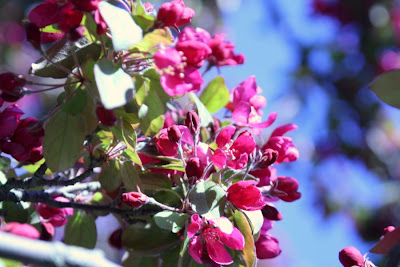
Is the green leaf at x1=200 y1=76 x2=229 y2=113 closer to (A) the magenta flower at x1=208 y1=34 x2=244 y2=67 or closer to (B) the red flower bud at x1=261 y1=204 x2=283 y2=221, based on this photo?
(A) the magenta flower at x1=208 y1=34 x2=244 y2=67

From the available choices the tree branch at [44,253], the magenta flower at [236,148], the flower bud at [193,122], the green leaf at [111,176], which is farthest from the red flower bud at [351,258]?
A: the tree branch at [44,253]

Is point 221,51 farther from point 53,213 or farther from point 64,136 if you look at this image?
point 53,213

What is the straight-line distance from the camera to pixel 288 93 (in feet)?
13.7

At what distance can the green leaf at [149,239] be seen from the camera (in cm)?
127

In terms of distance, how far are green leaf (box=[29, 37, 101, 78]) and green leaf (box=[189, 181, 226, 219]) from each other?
0.33 metres

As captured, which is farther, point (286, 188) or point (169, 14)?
point (286, 188)

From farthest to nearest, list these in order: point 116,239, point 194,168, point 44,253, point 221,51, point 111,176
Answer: point 116,239
point 221,51
point 111,176
point 194,168
point 44,253

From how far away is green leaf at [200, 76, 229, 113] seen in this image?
142 centimetres

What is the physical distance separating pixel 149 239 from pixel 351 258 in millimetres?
453

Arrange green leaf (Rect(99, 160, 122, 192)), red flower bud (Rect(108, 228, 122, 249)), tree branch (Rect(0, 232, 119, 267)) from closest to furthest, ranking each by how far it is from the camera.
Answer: tree branch (Rect(0, 232, 119, 267)) < green leaf (Rect(99, 160, 122, 192)) < red flower bud (Rect(108, 228, 122, 249))

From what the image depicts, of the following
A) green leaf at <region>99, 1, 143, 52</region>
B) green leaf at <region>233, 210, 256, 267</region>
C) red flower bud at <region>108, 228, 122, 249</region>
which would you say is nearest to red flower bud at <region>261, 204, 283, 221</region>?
green leaf at <region>233, 210, 256, 267</region>

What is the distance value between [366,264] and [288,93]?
309 centimetres

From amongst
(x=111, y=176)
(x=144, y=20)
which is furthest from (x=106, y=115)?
(x=111, y=176)

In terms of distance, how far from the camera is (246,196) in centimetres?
111
